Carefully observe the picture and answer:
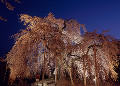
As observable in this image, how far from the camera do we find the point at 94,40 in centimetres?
710

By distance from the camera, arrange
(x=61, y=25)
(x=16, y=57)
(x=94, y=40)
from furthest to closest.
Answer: (x=61, y=25) → (x=94, y=40) → (x=16, y=57)

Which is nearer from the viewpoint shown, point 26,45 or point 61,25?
point 26,45

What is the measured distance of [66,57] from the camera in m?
8.60

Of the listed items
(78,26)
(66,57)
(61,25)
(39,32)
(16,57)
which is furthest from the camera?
(61,25)

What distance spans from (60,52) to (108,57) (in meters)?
3.39

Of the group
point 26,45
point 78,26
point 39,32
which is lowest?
point 26,45

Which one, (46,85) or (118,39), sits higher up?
(118,39)

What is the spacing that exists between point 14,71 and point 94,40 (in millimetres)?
5717

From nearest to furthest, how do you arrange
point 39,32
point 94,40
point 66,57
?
1. point 39,32
2. point 94,40
3. point 66,57

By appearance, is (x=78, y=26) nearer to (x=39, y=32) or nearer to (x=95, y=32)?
(x=95, y=32)

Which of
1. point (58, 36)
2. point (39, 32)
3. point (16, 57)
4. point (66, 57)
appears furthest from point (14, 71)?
point (66, 57)

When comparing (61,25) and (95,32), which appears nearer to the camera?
(95,32)

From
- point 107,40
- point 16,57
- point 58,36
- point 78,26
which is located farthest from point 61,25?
point 16,57

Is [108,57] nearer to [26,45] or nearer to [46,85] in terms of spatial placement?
[26,45]
